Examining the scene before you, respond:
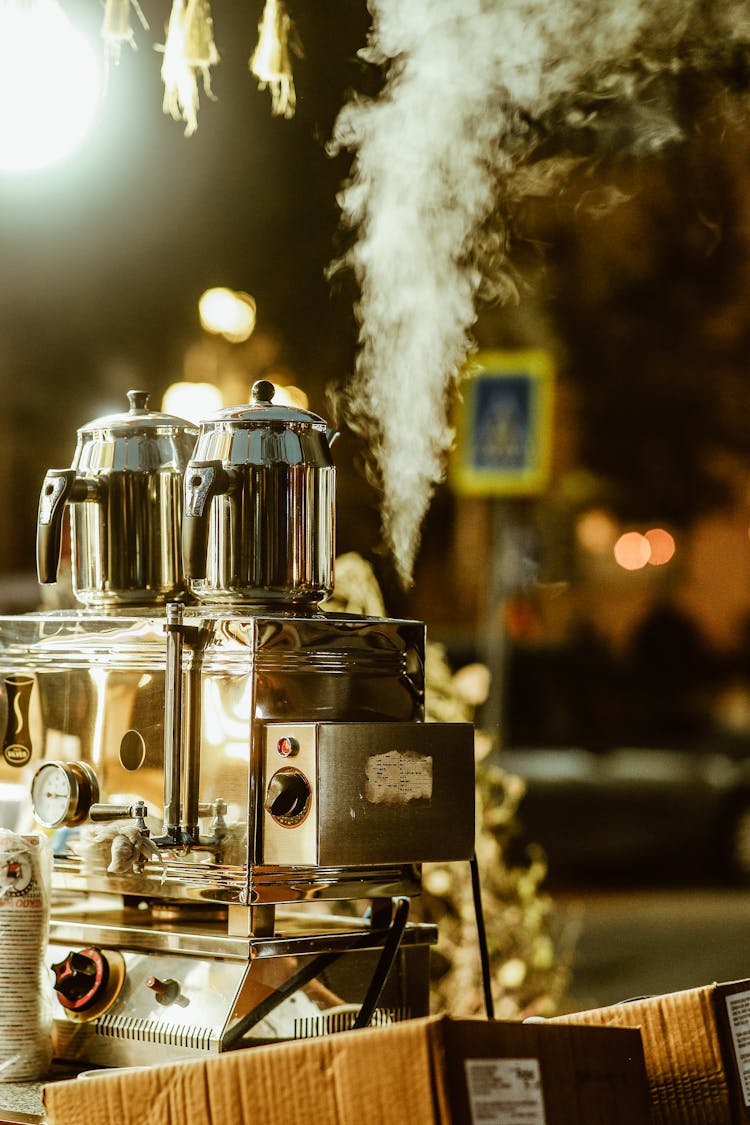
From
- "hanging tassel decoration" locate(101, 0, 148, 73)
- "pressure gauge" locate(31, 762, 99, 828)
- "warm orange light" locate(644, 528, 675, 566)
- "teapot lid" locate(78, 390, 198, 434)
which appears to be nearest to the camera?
"pressure gauge" locate(31, 762, 99, 828)

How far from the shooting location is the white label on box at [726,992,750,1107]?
2.10m

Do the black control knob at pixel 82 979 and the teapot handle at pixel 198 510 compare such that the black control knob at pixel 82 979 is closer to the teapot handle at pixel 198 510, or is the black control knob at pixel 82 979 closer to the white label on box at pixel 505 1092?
the teapot handle at pixel 198 510

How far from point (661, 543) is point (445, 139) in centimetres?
1300

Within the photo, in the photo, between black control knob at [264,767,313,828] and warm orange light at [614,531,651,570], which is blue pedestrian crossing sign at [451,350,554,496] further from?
warm orange light at [614,531,651,570]

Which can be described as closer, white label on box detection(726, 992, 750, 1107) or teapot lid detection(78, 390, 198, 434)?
white label on box detection(726, 992, 750, 1107)

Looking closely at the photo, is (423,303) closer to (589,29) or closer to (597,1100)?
(589,29)

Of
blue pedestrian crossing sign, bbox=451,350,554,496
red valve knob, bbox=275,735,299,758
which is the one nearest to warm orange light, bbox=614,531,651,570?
blue pedestrian crossing sign, bbox=451,350,554,496

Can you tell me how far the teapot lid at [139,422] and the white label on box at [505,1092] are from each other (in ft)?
4.49

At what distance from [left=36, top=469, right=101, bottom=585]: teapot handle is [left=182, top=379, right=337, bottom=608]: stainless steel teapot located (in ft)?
0.77

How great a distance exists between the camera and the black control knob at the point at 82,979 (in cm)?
250

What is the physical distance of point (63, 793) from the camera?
250 cm

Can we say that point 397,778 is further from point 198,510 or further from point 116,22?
point 116,22

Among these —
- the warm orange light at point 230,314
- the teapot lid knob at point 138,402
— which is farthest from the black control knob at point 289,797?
the warm orange light at point 230,314

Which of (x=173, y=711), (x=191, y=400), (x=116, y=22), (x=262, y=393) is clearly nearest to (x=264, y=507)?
(x=262, y=393)
